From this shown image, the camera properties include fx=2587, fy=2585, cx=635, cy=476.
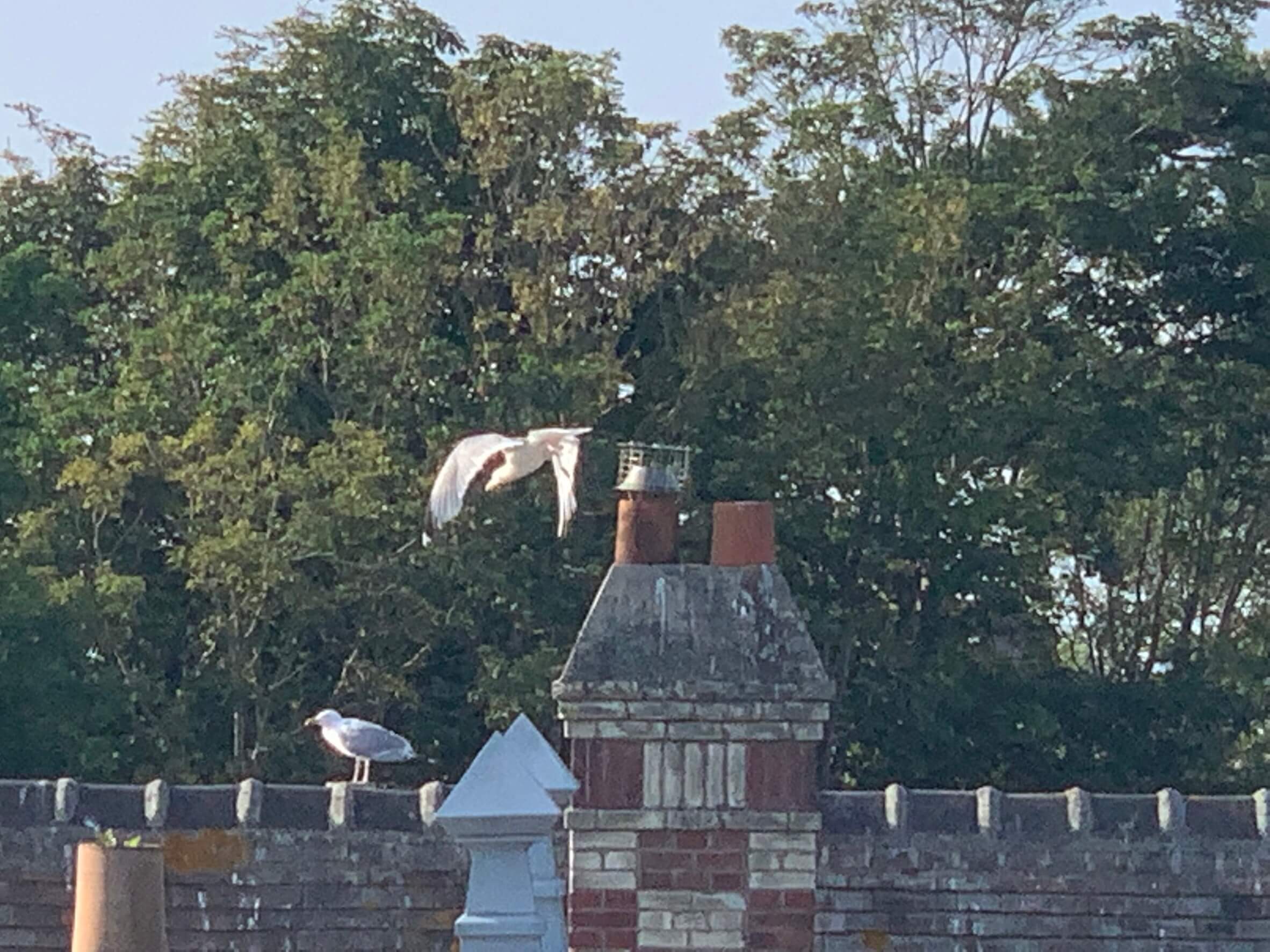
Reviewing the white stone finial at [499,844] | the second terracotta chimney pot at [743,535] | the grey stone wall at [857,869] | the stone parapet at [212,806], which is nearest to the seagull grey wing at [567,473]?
the second terracotta chimney pot at [743,535]

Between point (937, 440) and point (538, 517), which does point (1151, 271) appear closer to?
point (937, 440)

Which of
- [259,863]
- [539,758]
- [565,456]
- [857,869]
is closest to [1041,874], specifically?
[857,869]

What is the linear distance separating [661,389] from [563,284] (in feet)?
5.45

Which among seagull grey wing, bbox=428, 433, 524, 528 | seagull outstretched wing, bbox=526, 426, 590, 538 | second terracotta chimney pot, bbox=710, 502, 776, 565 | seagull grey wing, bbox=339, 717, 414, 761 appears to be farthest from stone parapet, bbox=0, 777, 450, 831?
second terracotta chimney pot, bbox=710, 502, 776, 565

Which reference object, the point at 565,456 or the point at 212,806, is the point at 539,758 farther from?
the point at 212,806

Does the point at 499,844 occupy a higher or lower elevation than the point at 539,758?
lower

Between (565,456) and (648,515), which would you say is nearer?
(648,515)

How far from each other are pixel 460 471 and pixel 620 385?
17.2 metres

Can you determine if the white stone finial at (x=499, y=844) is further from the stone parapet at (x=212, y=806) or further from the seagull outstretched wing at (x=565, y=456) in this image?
the stone parapet at (x=212, y=806)

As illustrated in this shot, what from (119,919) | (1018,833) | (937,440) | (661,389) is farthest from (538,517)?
(119,919)

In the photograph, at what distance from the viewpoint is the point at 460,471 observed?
10.6 meters

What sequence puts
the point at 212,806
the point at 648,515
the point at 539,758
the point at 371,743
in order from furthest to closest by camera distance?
the point at 371,743 → the point at 212,806 → the point at 648,515 → the point at 539,758

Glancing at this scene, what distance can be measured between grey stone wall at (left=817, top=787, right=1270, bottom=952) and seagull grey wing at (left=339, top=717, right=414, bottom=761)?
9.71 feet

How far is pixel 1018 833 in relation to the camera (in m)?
17.4
